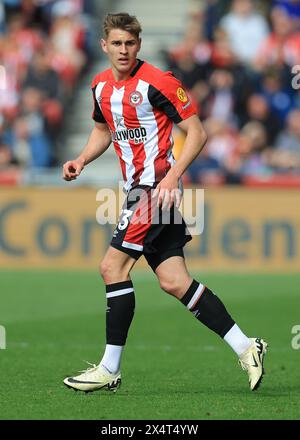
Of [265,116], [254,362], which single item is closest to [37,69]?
[265,116]

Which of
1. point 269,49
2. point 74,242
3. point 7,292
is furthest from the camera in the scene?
point 269,49

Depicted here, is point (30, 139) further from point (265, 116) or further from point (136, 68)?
point (136, 68)

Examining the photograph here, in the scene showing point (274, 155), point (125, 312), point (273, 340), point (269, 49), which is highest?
point (269, 49)

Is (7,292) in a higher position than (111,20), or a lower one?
lower

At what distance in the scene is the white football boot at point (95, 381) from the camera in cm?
686

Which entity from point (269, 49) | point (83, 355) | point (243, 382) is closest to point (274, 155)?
point (269, 49)

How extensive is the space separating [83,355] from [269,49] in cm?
1134

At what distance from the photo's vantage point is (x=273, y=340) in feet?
33.0

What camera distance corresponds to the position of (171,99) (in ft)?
22.5

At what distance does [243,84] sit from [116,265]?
12.2 m

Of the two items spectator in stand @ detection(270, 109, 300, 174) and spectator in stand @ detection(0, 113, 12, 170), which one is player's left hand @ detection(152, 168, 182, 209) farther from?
spectator in stand @ detection(0, 113, 12, 170)

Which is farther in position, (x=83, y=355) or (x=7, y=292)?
(x=7, y=292)
